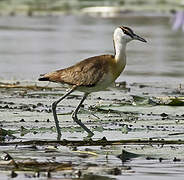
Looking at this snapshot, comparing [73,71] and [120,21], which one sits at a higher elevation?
[73,71]

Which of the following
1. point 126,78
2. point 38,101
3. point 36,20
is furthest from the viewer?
point 36,20

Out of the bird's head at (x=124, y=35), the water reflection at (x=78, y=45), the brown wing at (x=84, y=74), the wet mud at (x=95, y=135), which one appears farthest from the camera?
the water reflection at (x=78, y=45)

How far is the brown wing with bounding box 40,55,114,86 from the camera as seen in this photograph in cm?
950

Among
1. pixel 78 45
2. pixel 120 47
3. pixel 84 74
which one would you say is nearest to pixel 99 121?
pixel 84 74

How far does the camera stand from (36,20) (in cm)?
3234

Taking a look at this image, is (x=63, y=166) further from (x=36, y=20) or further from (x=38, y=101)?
(x=36, y=20)

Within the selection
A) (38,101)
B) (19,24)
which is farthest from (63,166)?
(19,24)

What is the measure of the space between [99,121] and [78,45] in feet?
39.9

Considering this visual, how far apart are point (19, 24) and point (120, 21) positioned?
3.49 metres

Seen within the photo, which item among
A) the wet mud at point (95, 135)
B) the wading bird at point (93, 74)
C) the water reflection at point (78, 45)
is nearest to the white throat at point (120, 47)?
Answer: the wading bird at point (93, 74)

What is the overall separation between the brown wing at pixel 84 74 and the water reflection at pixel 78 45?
5035mm

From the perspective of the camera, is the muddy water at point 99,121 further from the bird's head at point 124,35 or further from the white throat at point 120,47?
the bird's head at point 124,35

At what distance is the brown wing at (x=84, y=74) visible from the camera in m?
9.50

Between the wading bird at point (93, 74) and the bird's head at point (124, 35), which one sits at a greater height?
the bird's head at point (124, 35)
